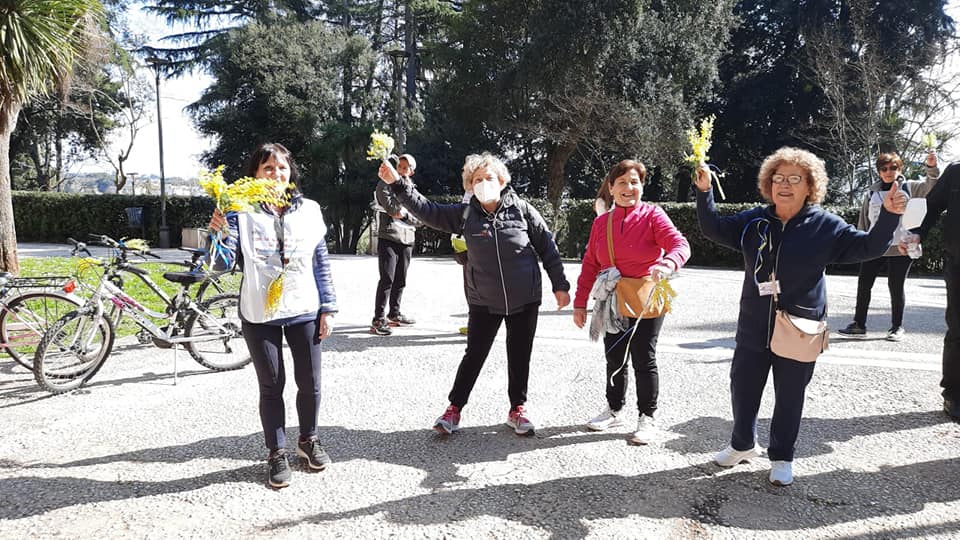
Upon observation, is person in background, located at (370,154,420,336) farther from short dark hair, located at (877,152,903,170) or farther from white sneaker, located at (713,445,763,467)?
short dark hair, located at (877,152,903,170)

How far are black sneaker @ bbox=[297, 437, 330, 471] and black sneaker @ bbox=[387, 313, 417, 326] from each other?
346 cm

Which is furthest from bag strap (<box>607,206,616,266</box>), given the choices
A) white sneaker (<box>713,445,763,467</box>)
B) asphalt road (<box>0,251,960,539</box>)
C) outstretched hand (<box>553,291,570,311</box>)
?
white sneaker (<box>713,445,763,467</box>)

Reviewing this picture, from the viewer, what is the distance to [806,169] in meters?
2.94

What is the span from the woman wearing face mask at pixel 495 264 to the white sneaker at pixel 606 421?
41cm

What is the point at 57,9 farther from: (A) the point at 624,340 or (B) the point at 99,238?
(A) the point at 624,340

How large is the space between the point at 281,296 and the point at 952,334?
13.5 feet

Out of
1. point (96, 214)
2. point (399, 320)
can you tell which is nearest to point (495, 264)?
point (399, 320)

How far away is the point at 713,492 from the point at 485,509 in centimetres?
114

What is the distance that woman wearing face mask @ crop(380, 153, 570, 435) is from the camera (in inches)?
140

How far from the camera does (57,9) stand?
8.18 meters

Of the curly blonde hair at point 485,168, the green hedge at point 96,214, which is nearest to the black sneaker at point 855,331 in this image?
the curly blonde hair at point 485,168

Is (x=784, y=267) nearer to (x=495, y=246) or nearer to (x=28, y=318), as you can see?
(x=495, y=246)

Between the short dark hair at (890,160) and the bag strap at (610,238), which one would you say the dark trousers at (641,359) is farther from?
the short dark hair at (890,160)

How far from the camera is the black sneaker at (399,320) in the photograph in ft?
22.3
